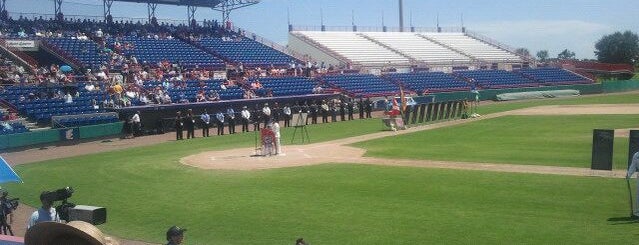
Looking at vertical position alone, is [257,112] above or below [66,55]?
below

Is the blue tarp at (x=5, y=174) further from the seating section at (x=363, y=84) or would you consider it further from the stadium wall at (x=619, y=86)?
the stadium wall at (x=619, y=86)

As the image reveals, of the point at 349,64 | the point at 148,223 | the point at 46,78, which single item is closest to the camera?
the point at 148,223

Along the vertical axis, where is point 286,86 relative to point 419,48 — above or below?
below

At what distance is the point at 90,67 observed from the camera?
1689 inches

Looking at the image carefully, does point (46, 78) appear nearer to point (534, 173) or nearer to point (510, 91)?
point (534, 173)

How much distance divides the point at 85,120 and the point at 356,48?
43.2 meters

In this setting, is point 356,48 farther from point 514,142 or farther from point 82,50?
point 514,142

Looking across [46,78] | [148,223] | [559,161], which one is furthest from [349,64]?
[148,223]

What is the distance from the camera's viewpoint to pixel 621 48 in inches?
3932

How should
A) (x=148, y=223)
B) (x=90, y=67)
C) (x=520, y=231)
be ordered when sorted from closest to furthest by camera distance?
(x=520, y=231) → (x=148, y=223) → (x=90, y=67)

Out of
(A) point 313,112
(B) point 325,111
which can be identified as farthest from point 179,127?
(B) point 325,111

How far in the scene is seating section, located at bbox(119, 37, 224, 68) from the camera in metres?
48.5

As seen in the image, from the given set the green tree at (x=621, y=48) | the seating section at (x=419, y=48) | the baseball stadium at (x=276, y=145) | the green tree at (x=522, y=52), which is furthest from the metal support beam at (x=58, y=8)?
the green tree at (x=621, y=48)

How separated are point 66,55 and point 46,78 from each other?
19.4 ft
